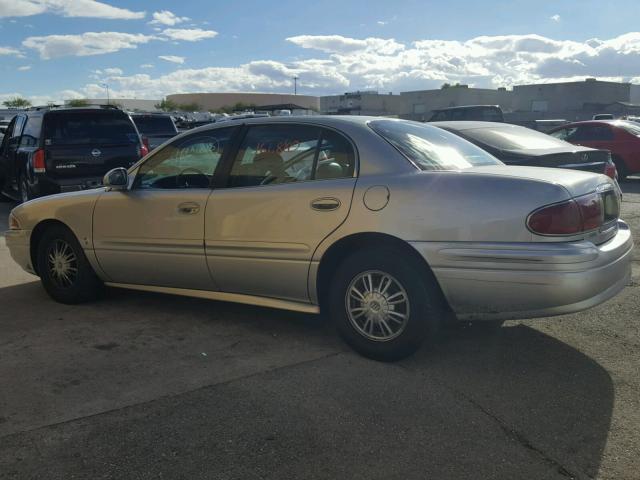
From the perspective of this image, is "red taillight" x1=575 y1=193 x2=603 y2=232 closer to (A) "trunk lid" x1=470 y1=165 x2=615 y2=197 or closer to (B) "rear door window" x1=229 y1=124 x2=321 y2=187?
(A) "trunk lid" x1=470 y1=165 x2=615 y2=197

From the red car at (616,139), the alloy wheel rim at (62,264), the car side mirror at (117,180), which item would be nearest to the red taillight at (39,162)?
the alloy wheel rim at (62,264)

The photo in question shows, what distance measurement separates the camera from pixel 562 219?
3.43 meters

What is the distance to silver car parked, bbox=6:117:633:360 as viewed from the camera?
11.4 ft

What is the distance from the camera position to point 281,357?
406 centimetres

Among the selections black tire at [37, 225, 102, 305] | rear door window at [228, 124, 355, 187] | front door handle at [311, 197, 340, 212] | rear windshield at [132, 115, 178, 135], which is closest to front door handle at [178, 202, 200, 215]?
rear door window at [228, 124, 355, 187]

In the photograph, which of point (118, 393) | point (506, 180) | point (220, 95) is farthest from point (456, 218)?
point (220, 95)

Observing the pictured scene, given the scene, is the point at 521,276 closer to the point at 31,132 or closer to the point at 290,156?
the point at 290,156

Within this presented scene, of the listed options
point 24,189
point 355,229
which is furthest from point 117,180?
point 24,189

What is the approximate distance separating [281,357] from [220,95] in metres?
117

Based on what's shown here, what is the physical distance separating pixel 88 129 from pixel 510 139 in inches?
250

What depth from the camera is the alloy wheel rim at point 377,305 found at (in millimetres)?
3781

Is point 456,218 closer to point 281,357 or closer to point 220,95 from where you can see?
point 281,357

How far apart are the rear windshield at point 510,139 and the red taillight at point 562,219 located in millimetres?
3997

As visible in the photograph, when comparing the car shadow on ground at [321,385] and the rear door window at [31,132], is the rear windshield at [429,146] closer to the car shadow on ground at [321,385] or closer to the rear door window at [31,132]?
the car shadow on ground at [321,385]
